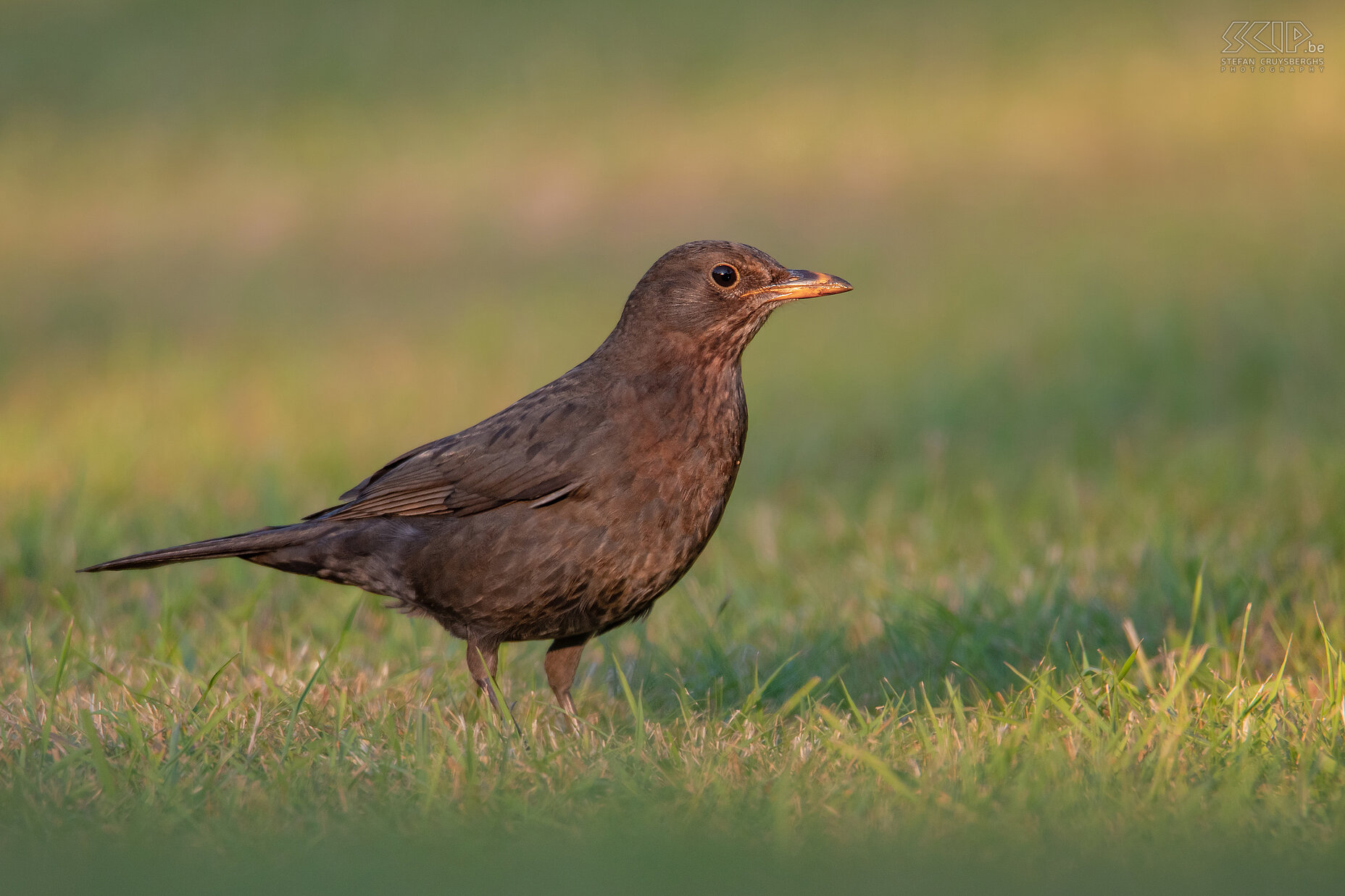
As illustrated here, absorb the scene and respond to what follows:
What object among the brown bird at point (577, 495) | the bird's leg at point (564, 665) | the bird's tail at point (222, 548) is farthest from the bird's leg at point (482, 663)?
the bird's tail at point (222, 548)

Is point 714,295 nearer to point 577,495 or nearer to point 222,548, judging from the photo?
point 577,495

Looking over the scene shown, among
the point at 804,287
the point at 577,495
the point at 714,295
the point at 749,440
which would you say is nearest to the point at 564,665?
the point at 577,495

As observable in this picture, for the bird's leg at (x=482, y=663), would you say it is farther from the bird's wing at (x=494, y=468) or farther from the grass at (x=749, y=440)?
the bird's wing at (x=494, y=468)

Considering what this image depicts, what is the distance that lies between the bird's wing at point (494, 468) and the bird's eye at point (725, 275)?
61cm

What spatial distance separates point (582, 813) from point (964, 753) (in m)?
1.03

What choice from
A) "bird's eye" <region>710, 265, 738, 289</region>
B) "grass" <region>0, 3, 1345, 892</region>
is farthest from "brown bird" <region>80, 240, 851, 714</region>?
"grass" <region>0, 3, 1345, 892</region>

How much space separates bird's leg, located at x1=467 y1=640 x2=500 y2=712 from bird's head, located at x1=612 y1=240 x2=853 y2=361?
113cm

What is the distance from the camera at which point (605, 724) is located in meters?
4.94

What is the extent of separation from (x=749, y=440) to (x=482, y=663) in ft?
14.0

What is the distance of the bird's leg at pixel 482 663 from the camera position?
16.0 feet

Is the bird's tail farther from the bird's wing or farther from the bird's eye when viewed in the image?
the bird's eye

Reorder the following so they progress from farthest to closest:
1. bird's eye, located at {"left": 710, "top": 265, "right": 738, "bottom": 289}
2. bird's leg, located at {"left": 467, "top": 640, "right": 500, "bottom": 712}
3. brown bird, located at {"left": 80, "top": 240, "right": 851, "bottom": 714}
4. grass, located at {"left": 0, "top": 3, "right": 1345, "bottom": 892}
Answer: bird's eye, located at {"left": 710, "top": 265, "right": 738, "bottom": 289}, bird's leg, located at {"left": 467, "top": 640, "right": 500, "bottom": 712}, brown bird, located at {"left": 80, "top": 240, "right": 851, "bottom": 714}, grass, located at {"left": 0, "top": 3, "right": 1345, "bottom": 892}

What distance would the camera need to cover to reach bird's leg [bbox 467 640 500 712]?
487cm

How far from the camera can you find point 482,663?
4902mm
